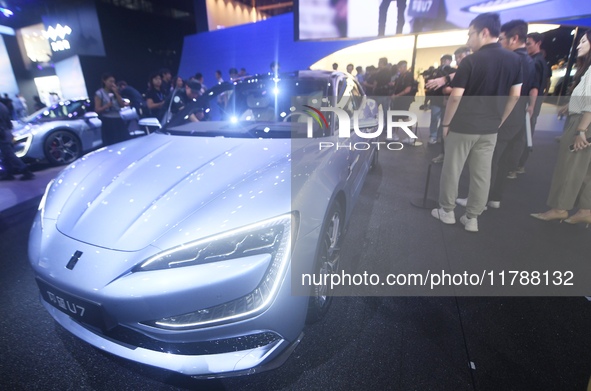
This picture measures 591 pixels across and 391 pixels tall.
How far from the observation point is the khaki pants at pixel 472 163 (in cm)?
253

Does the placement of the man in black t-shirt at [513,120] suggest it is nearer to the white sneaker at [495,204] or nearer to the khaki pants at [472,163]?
the white sneaker at [495,204]

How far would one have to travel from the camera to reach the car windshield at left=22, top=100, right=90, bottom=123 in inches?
207

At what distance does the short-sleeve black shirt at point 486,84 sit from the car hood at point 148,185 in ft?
5.44

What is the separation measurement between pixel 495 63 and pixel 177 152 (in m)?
2.48

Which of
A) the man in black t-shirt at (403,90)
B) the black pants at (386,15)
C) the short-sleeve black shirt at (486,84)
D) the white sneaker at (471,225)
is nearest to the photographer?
the short-sleeve black shirt at (486,84)

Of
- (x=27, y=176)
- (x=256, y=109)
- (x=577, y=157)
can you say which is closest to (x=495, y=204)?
(x=577, y=157)

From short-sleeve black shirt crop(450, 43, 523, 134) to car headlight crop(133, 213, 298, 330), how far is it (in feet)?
6.94

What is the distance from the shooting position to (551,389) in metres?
1.35

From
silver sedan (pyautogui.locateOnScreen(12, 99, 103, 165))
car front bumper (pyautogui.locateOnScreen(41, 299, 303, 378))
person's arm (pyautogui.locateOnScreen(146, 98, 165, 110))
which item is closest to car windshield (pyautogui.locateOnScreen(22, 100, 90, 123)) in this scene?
silver sedan (pyautogui.locateOnScreen(12, 99, 103, 165))

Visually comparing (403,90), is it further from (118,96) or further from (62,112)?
(62,112)

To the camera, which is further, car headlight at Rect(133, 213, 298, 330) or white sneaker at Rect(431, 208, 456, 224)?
white sneaker at Rect(431, 208, 456, 224)

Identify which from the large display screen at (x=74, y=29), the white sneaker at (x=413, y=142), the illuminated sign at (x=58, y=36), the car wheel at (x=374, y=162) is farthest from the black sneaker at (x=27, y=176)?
the illuminated sign at (x=58, y=36)

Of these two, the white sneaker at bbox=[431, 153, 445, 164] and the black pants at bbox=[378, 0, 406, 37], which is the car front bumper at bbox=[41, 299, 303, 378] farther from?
the black pants at bbox=[378, 0, 406, 37]

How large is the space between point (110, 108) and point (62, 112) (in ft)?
5.96
